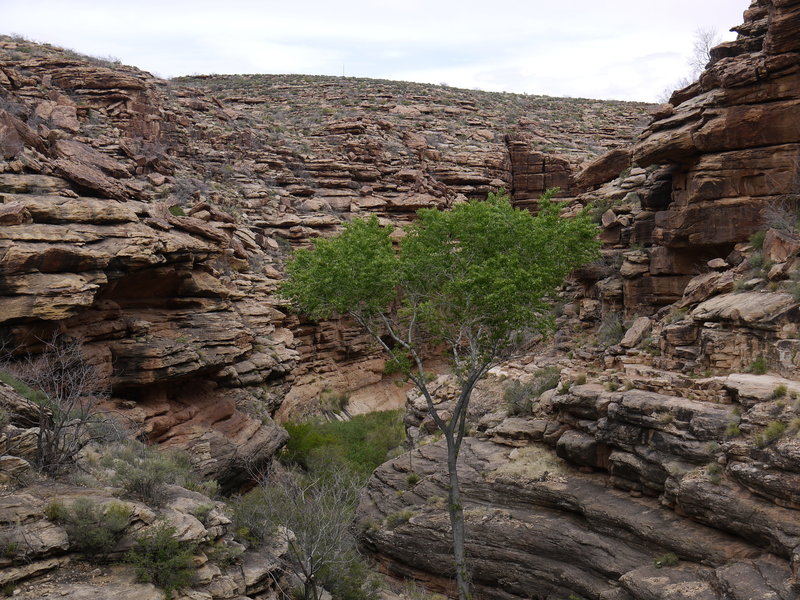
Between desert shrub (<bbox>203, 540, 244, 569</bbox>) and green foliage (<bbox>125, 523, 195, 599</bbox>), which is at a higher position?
green foliage (<bbox>125, 523, 195, 599</bbox>)

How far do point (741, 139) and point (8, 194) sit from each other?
2034cm

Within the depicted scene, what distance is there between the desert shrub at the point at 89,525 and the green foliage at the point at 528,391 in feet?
40.0

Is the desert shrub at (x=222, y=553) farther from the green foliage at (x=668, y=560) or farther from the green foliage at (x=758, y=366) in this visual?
the green foliage at (x=758, y=366)

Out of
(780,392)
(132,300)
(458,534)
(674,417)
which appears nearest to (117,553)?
(458,534)

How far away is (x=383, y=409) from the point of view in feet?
118

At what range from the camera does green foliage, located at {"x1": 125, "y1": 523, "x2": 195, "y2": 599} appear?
9711 mm

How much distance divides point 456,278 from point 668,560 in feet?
26.5

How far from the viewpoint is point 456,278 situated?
1703 cm

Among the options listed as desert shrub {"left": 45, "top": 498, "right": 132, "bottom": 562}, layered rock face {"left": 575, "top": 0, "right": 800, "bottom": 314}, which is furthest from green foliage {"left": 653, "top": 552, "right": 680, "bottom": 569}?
layered rock face {"left": 575, "top": 0, "right": 800, "bottom": 314}

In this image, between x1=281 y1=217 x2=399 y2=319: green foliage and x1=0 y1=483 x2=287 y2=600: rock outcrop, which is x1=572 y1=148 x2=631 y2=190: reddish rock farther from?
x1=0 y1=483 x2=287 y2=600: rock outcrop

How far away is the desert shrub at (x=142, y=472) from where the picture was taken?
38.3ft

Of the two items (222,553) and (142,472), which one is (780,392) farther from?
(142,472)

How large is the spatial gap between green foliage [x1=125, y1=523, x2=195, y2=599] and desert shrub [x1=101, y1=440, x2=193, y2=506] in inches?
53.4

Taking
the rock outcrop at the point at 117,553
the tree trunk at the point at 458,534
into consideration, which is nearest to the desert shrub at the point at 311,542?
the rock outcrop at the point at 117,553
